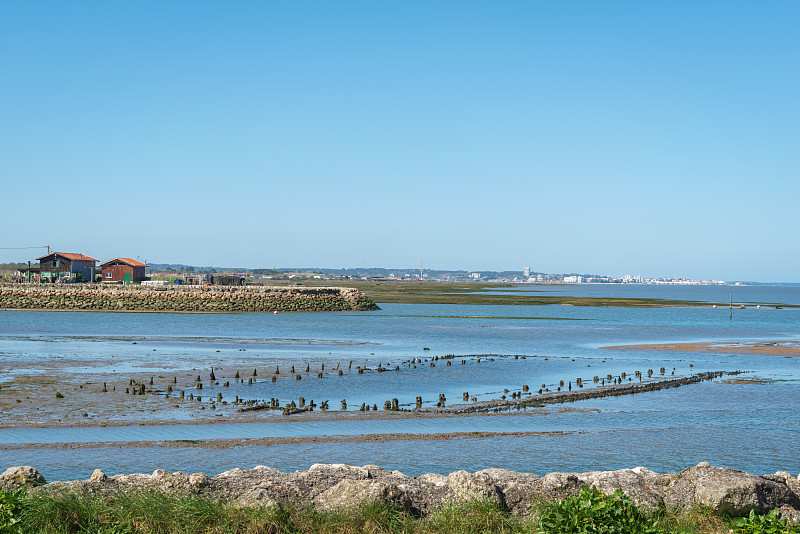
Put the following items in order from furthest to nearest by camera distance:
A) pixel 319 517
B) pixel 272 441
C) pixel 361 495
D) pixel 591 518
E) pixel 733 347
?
pixel 733 347 < pixel 272 441 < pixel 361 495 < pixel 319 517 < pixel 591 518

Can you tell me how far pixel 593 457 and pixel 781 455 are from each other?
6.07 metres

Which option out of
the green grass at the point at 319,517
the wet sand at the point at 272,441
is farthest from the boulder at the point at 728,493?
the wet sand at the point at 272,441

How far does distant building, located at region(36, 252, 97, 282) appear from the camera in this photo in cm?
12338

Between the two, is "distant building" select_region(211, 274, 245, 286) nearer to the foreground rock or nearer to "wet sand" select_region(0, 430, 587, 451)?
"wet sand" select_region(0, 430, 587, 451)

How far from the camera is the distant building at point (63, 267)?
12338 cm

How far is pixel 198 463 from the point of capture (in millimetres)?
19953

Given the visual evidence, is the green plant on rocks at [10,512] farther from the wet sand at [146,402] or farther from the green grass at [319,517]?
the wet sand at [146,402]

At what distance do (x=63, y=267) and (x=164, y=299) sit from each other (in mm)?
26066

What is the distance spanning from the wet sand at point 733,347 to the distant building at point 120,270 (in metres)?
90.1

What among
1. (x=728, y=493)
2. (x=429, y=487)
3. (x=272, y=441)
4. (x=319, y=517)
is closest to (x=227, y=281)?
(x=272, y=441)

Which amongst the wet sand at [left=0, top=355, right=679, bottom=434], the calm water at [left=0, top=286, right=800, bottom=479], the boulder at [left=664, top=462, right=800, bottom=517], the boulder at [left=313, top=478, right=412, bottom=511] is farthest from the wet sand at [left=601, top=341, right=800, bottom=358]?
the boulder at [left=313, top=478, right=412, bottom=511]

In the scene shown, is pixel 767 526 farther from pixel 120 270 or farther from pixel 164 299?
pixel 120 270

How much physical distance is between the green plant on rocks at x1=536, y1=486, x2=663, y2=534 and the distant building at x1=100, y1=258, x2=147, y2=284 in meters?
125

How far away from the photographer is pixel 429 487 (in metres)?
11.1
